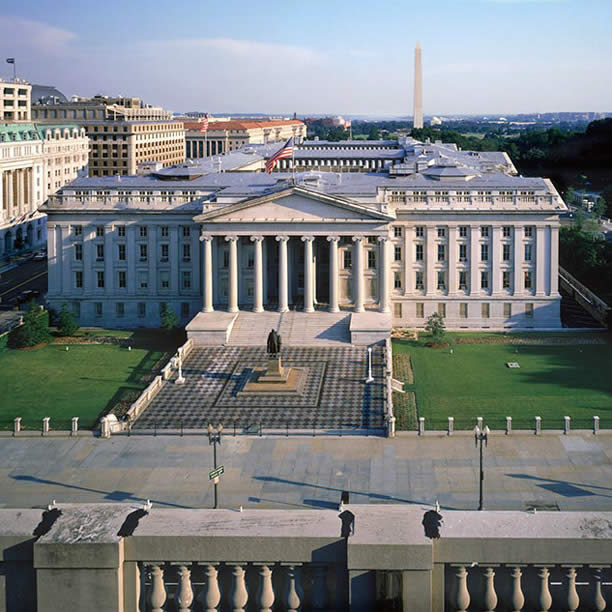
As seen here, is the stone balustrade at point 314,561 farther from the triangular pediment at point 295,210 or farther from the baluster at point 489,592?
the triangular pediment at point 295,210

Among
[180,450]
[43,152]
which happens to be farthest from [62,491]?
[43,152]

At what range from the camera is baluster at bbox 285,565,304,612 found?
15.1 m

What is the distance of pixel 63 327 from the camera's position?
10069 cm

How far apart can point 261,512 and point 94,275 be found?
95746mm

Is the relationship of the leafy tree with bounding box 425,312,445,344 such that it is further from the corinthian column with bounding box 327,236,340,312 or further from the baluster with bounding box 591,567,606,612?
the baluster with bounding box 591,567,606,612

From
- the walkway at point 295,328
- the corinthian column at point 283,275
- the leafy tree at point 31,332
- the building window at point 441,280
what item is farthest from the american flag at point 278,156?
the leafy tree at point 31,332

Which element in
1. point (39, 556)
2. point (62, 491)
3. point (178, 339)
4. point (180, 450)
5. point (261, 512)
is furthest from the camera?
point (178, 339)

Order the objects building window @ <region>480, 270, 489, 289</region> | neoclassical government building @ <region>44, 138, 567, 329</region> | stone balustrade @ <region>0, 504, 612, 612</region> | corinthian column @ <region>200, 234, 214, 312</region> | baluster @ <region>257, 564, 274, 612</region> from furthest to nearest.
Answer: building window @ <region>480, 270, 489, 289</region>, corinthian column @ <region>200, 234, 214, 312</region>, neoclassical government building @ <region>44, 138, 567, 329</region>, baluster @ <region>257, 564, 274, 612</region>, stone balustrade @ <region>0, 504, 612, 612</region>

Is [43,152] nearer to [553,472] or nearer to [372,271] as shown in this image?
[372,271]

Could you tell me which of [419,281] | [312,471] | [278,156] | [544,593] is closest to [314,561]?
[544,593]

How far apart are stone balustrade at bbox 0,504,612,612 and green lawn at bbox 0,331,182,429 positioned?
5491 centimetres

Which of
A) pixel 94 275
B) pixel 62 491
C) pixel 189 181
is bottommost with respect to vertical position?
pixel 62 491

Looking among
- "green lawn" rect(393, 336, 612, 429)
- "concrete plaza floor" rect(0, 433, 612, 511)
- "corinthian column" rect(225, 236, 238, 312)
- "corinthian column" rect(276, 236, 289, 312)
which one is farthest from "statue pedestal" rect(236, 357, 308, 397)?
"corinthian column" rect(225, 236, 238, 312)

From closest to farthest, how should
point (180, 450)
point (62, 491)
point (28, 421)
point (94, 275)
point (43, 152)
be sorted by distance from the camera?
point (62, 491), point (180, 450), point (28, 421), point (94, 275), point (43, 152)
